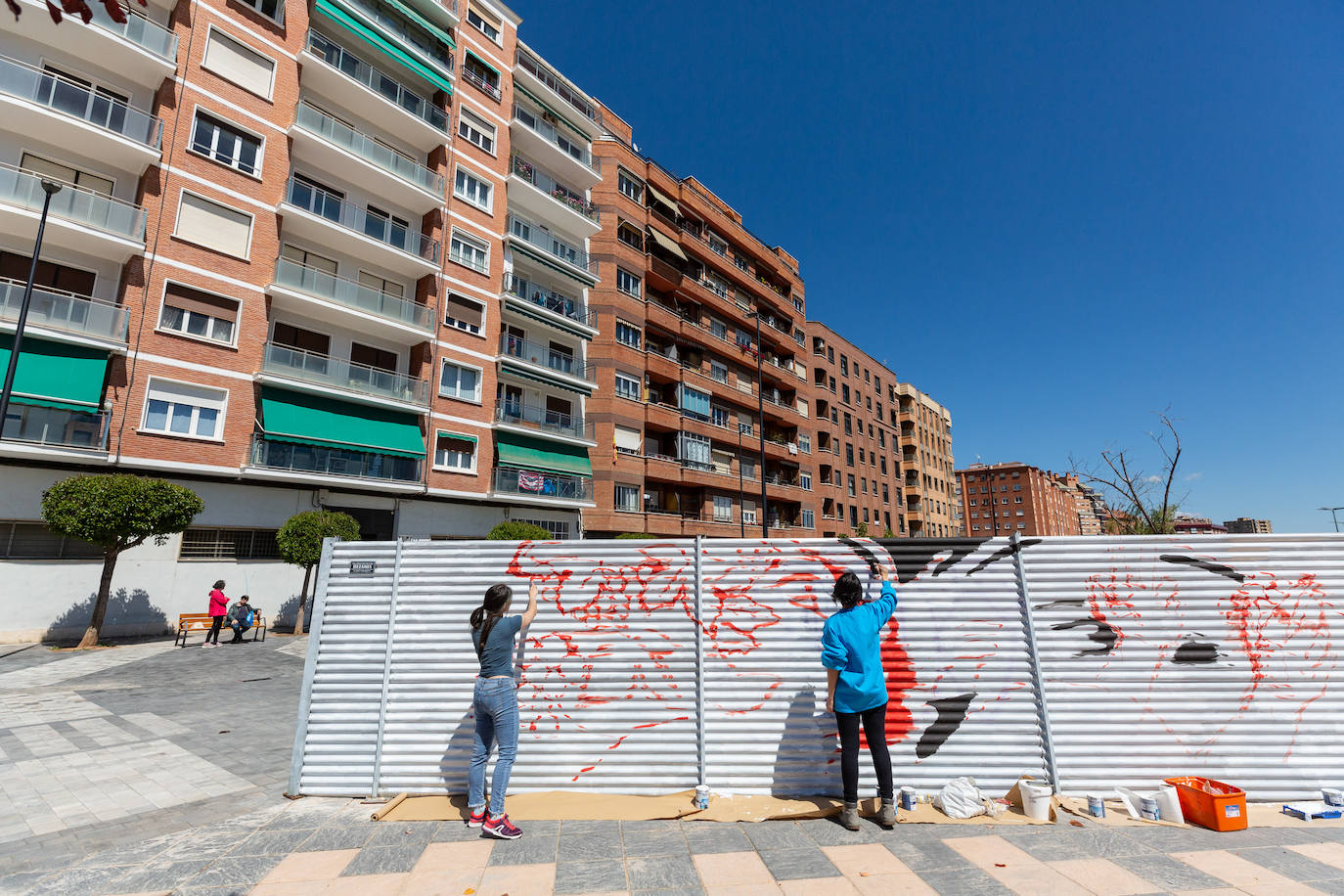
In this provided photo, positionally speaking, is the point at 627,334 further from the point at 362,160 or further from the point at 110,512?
the point at 110,512

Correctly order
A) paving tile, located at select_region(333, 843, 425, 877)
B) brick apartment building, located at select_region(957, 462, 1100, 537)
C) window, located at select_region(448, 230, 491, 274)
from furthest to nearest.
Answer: brick apartment building, located at select_region(957, 462, 1100, 537)
window, located at select_region(448, 230, 491, 274)
paving tile, located at select_region(333, 843, 425, 877)

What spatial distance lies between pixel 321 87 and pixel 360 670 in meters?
24.9

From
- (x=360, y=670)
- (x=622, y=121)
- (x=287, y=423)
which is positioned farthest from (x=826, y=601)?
(x=622, y=121)

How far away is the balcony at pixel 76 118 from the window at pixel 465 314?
981cm

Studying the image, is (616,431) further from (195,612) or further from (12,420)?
(12,420)

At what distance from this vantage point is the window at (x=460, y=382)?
24.2 metres

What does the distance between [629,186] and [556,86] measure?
624 cm

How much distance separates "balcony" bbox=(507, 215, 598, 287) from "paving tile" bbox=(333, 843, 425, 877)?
26.4m

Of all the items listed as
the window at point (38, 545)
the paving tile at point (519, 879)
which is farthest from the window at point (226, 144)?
the paving tile at point (519, 879)

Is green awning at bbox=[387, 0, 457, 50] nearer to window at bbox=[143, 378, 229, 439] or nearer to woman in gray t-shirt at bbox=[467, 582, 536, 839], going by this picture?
window at bbox=[143, 378, 229, 439]

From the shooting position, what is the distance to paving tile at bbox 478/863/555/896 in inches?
149

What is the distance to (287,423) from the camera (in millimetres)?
19219

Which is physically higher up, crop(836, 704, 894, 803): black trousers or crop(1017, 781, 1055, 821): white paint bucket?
crop(836, 704, 894, 803): black trousers

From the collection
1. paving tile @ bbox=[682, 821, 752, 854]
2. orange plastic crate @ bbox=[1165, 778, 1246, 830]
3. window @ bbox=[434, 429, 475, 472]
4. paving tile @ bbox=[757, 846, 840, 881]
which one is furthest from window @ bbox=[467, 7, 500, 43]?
orange plastic crate @ bbox=[1165, 778, 1246, 830]
